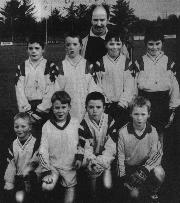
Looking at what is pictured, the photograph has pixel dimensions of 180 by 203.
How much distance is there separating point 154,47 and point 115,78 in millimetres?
317

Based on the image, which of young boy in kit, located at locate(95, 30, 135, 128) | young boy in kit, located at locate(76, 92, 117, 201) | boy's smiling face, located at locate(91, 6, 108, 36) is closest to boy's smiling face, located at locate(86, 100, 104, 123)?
young boy in kit, located at locate(76, 92, 117, 201)

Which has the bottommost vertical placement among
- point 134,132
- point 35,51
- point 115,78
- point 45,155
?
point 45,155

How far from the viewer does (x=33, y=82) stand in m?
2.07

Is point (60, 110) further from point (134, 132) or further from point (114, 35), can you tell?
point (114, 35)

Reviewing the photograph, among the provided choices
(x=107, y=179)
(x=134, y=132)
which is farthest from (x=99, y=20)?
(x=107, y=179)

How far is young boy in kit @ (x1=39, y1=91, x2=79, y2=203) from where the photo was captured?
181 centimetres

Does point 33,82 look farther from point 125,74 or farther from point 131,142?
point 131,142

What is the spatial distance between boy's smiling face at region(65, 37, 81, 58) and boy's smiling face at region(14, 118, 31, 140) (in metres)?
0.51

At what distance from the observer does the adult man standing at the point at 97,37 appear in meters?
2.15

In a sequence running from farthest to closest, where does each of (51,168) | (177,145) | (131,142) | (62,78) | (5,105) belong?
(5,105), (177,145), (62,78), (131,142), (51,168)

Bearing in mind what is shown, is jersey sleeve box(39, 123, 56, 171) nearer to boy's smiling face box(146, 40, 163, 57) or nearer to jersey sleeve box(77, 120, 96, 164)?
jersey sleeve box(77, 120, 96, 164)

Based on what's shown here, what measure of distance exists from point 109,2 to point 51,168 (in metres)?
1.17

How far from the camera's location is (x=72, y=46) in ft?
6.68

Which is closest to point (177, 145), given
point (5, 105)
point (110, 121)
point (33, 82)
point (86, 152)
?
point (110, 121)
